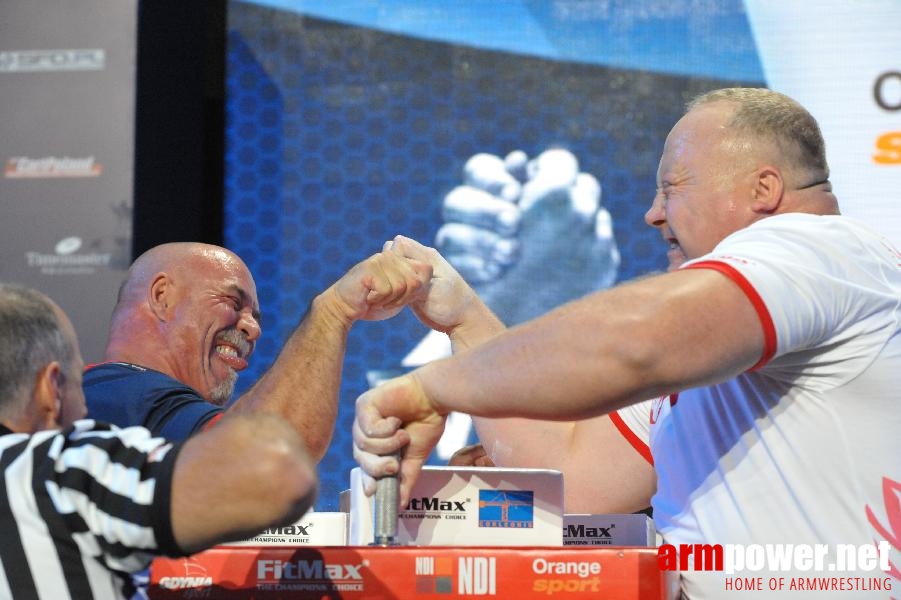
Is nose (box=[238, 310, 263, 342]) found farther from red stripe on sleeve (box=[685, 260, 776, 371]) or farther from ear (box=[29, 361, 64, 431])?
red stripe on sleeve (box=[685, 260, 776, 371])

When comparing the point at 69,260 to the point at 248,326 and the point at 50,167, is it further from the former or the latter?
the point at 248,326

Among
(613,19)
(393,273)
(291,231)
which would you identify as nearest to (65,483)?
(393,273)

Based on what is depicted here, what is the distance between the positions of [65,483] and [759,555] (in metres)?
0.86

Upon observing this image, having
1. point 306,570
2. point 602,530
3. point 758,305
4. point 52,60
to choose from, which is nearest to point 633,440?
point 602,530

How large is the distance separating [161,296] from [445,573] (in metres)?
1.64

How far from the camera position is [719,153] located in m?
1.68

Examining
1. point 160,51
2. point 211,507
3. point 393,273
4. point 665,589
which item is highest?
point 160,51

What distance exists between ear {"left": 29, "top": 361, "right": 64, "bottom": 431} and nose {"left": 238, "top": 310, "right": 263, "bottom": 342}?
1.47 meters

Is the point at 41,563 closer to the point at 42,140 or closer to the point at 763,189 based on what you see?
the point at 763,189

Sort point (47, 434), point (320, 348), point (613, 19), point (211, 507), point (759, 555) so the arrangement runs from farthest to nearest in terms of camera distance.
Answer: point (613, 19) < point (320, 348) < point (759, 555) < point (47, 434) < point (211, 507)

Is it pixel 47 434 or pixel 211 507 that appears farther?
pixel 47 434

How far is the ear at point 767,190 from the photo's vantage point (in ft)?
5.38

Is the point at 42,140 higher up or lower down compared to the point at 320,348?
higher up

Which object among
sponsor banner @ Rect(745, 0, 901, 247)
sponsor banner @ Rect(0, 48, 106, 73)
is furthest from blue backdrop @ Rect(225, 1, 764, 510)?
sponsor banner @ Rect(0, 48, 106, 73)
